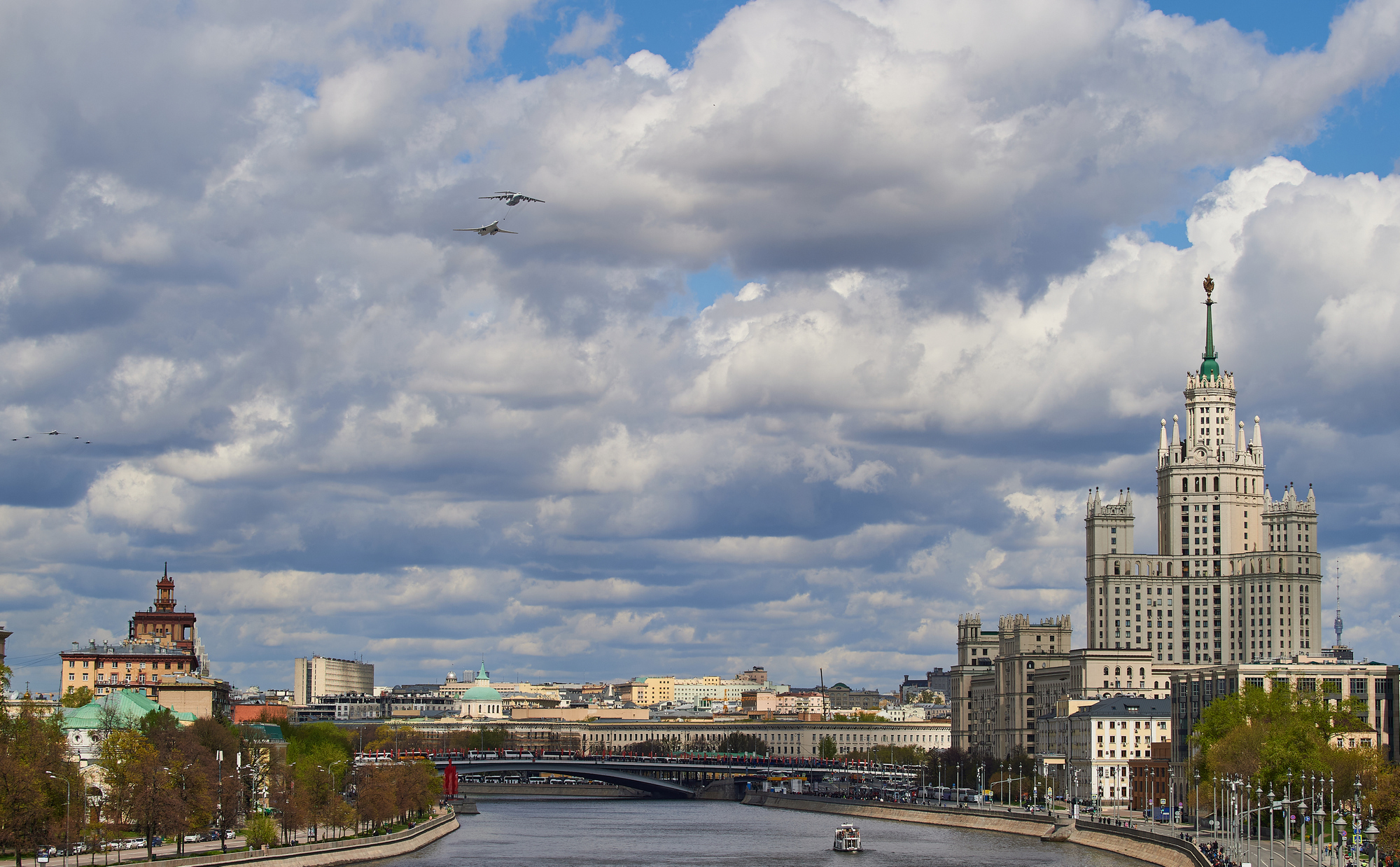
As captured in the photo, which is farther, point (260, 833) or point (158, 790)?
A: point (260, 833)

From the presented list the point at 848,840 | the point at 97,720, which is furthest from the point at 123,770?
the point at 848,840

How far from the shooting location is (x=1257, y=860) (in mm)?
114562

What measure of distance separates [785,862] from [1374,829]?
211ft

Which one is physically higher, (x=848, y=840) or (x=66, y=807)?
(x=66, y=807)

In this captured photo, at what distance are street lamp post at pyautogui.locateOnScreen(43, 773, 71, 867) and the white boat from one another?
62.5 metres

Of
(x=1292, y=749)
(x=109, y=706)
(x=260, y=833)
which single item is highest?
(x=109, y=706)

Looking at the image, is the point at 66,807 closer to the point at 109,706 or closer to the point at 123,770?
the point at 123,770

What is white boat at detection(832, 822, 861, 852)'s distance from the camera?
157m

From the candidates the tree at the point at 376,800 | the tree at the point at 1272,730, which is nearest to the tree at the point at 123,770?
the tree at the point at 376,800

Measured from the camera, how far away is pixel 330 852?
432ft

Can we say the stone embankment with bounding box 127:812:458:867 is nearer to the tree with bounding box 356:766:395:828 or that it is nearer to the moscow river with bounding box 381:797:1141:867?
the moscow river with bounding box 381:797:1141:867

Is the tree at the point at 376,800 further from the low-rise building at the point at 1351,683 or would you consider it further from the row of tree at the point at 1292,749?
the low-rise building at the point at 1351,683


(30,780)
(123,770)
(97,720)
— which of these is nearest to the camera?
(30,780)

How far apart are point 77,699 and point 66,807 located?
76.4 m
